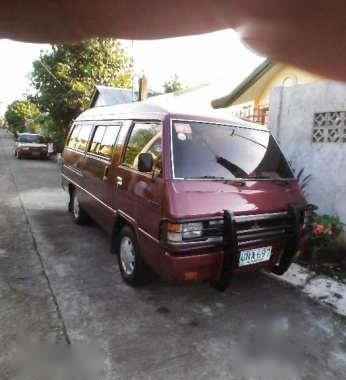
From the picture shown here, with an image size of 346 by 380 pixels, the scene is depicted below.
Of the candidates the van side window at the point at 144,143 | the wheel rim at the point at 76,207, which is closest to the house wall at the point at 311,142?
the van side window at the point at 144,143

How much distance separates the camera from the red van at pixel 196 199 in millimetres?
3139

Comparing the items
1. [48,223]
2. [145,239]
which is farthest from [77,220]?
[145,239]

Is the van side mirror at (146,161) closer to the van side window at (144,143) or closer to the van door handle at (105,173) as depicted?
the van side window at (144,143)

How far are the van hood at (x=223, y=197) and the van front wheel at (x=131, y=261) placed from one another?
0.90 meters

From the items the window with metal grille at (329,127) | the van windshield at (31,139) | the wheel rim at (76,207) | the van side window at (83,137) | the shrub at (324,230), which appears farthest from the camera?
the van windshield at (31,139)

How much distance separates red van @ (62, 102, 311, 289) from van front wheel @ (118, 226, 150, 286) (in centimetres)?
1

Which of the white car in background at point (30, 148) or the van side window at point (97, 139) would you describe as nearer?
the van side window at point (97, 139)

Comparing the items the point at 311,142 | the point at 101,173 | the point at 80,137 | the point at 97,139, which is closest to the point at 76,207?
the point at 80,137

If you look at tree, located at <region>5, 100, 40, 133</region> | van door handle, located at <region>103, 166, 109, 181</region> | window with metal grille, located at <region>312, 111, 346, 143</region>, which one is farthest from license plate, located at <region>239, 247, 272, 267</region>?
window with metal grille, located at <region>312, 111, 346, 143</region>

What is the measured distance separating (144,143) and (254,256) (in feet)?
5.61

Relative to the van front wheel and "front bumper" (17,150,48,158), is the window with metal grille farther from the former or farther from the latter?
"front bumper" (17,150,48,158)

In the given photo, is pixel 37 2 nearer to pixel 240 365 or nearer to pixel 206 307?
pixel 240 365

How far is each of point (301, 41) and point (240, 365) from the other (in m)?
2.70

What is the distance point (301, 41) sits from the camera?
0.67 metres
